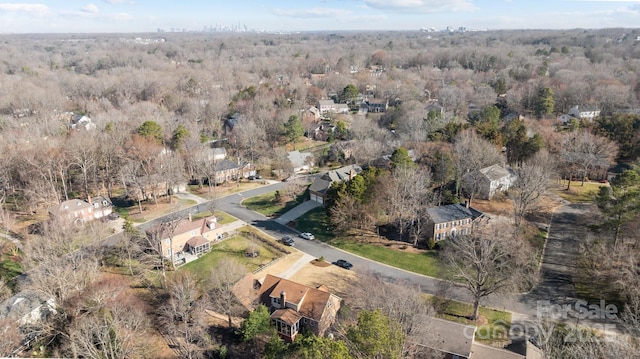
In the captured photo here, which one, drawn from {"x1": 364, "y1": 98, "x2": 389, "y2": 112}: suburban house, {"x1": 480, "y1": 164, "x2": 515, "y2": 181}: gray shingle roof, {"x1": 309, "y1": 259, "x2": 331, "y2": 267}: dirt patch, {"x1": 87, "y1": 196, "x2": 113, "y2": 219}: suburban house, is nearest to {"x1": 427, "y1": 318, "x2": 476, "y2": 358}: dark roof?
{"x1": 309, "y1": 259, "x2": 331, "y2": 267}: dirt patch

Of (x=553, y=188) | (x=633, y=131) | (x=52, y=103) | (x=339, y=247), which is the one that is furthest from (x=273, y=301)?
(x=52, y=103)

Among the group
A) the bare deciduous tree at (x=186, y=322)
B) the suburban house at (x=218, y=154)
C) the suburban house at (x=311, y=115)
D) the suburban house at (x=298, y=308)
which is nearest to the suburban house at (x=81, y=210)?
the suburban house at (x=218, y=154)

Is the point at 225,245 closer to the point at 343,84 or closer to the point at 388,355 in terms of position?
the point at 388,355

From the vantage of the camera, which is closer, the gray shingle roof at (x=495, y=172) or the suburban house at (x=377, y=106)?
the gray shingle roof at (x=495, y=172)

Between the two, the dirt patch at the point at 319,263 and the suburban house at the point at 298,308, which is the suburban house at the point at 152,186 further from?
the suburban house at the point at 298,308

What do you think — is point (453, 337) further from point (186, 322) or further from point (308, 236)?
point (308, 236)

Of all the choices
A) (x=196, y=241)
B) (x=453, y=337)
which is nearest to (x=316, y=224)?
(x=196, y=241)
